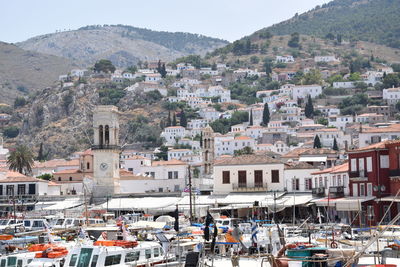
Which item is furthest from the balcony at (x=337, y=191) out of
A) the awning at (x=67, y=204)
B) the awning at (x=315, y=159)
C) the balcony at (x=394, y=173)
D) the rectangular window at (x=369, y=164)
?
the awning at (x=67, y=204)

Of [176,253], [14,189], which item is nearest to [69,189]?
[14,189]

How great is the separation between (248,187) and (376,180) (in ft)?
62.5

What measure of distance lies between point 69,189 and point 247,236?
53507 mm

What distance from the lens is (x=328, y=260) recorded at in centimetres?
2388

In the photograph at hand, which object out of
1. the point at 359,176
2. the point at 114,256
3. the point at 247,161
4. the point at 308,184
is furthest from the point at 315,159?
the point at 114,256

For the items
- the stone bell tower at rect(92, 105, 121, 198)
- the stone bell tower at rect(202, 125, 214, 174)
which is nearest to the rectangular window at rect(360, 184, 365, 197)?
the stone bell tower at rect(92, 105, 121, 198)

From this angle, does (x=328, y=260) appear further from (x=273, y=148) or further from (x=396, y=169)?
(x=273, y=148)

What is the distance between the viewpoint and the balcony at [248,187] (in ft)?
233

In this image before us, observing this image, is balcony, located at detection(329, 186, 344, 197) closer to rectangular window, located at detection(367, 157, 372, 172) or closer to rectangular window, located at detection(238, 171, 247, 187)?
rectangular window, located at detection(367, 157, 372, 172)

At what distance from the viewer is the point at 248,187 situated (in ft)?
234

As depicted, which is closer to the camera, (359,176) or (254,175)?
(359,176)

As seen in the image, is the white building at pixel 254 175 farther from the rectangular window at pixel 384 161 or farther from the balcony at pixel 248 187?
the rectangular window at pixel 384 161

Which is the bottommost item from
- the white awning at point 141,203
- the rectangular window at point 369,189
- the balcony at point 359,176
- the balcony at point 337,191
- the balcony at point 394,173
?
the white awning at point 141,203

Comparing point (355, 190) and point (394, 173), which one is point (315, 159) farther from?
point (394, 173)
